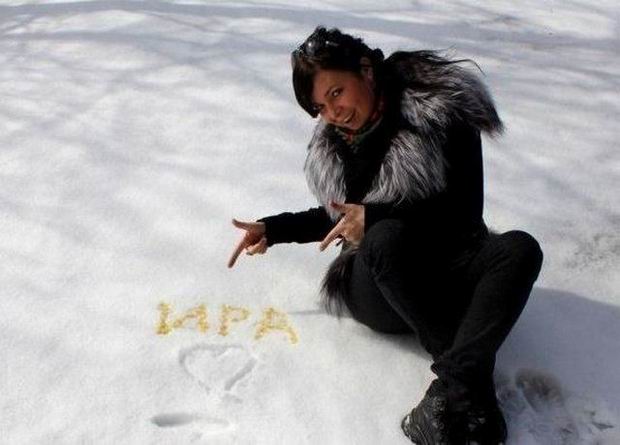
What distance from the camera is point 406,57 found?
1.51 m

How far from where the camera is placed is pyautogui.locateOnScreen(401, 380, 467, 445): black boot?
1.36 meters

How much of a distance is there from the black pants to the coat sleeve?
0.17 metres

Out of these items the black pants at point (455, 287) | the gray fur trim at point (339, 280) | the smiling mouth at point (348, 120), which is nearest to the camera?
the black pants at point (455, 287)

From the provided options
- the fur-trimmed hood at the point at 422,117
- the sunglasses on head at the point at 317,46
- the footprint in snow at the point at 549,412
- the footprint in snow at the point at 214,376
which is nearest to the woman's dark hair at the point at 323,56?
the sunglasses on head at the point at 317,46

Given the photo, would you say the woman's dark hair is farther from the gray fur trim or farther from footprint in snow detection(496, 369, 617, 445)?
footprint in snow detection(496, 369, 617, 445)

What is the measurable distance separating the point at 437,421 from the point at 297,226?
560mm

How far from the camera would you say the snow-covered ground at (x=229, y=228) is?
1.52 m

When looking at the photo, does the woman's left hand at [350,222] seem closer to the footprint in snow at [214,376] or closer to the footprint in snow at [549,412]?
the footprint in snow at [214,376]

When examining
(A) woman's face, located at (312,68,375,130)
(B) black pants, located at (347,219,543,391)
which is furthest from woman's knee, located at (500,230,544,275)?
(A) woman's face, located at (312,68,375,130)

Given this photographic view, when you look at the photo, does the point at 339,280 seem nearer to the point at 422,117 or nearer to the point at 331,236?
the point at 331,236

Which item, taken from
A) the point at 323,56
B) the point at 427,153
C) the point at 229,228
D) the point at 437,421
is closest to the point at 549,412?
the point at 437,421

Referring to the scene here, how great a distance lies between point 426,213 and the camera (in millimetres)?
1478

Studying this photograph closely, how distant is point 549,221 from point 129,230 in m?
1.26

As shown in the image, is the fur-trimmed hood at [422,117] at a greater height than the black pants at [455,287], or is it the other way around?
the fur-trimmed hood at [422,117]
